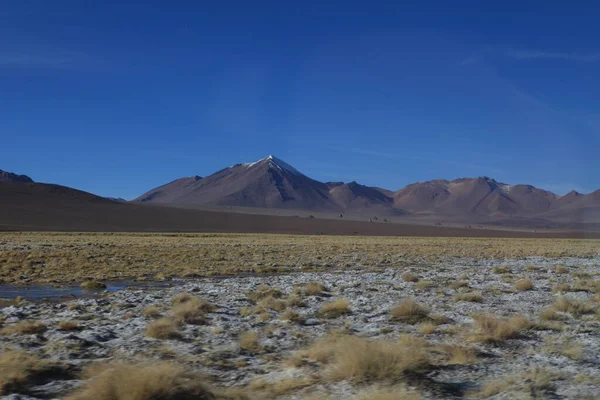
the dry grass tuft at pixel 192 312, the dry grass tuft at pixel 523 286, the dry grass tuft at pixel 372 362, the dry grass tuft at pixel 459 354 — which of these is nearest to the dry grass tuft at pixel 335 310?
the dry grass tuft at pixel 192 312

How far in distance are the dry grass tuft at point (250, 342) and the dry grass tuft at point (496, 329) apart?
4.32 m

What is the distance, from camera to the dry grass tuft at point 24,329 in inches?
457

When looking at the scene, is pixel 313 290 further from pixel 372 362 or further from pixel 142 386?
pixel 142 386

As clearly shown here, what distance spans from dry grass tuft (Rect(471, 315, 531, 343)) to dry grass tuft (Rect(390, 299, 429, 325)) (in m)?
1.56

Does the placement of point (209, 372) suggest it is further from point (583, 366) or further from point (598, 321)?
point (598, 321)

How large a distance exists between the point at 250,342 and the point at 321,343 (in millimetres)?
1613

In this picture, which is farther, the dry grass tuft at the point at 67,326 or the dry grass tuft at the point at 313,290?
the dry grass tuft at the point at 313,290

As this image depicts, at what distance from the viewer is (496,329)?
11539 millimetres

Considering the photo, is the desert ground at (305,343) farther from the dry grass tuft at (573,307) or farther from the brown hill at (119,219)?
the brown hill at (119,219)

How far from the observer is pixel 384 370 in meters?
8.28

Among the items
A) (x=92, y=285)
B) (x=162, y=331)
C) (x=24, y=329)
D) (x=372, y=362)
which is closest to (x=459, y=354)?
(x=372, y=362)

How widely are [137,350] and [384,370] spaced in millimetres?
4743

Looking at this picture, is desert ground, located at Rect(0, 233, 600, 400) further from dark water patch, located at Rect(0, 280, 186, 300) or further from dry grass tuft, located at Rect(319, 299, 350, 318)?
dark water patch, located at Rect(0, 280, 186, 300)

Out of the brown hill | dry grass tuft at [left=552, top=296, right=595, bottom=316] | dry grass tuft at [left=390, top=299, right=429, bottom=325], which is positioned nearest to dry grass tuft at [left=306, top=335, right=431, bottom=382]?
dry grass tuft at [left=390, top=299, right=429, bottom=325]
